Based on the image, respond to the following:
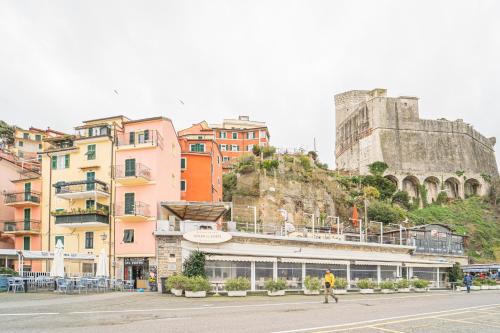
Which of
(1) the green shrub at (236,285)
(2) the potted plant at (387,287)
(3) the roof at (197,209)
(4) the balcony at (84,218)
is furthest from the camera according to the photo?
(4) the balcony at (84,218)

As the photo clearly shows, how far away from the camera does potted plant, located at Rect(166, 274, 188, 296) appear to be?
88.3 feet

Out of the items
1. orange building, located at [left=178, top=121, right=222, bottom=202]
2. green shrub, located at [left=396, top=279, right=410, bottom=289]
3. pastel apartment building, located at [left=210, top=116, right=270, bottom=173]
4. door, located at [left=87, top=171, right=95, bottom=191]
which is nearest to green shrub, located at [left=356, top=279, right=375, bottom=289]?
green shrub, located at [left=396, top=279, right=410, bottom=289]

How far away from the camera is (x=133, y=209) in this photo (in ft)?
119

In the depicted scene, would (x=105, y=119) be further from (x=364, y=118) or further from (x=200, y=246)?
(x=364, y=118)

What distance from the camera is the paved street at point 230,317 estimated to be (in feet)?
47.3

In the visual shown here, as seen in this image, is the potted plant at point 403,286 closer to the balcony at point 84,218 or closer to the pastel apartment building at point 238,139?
the balcony at point 84,218

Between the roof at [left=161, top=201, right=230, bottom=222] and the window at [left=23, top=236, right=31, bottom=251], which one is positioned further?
the window at [left=23, top=236, right=31, bottom=251]

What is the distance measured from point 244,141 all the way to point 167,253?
50151 millimetres

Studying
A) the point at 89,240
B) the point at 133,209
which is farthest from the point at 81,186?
the point at 133,209

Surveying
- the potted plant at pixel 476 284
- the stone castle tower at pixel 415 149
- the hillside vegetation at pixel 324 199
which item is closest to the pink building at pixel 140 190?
the hillside vegetation at pixel 324 199

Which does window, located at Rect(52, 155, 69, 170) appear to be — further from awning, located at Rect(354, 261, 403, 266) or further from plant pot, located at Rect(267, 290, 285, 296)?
awning, located at Rect(354, 261, 403, 266)

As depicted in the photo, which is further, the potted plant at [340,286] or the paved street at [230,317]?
the potted plant at [340,286]

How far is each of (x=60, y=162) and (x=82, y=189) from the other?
13.2 ft

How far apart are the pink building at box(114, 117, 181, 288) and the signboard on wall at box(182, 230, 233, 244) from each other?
5.09 m
